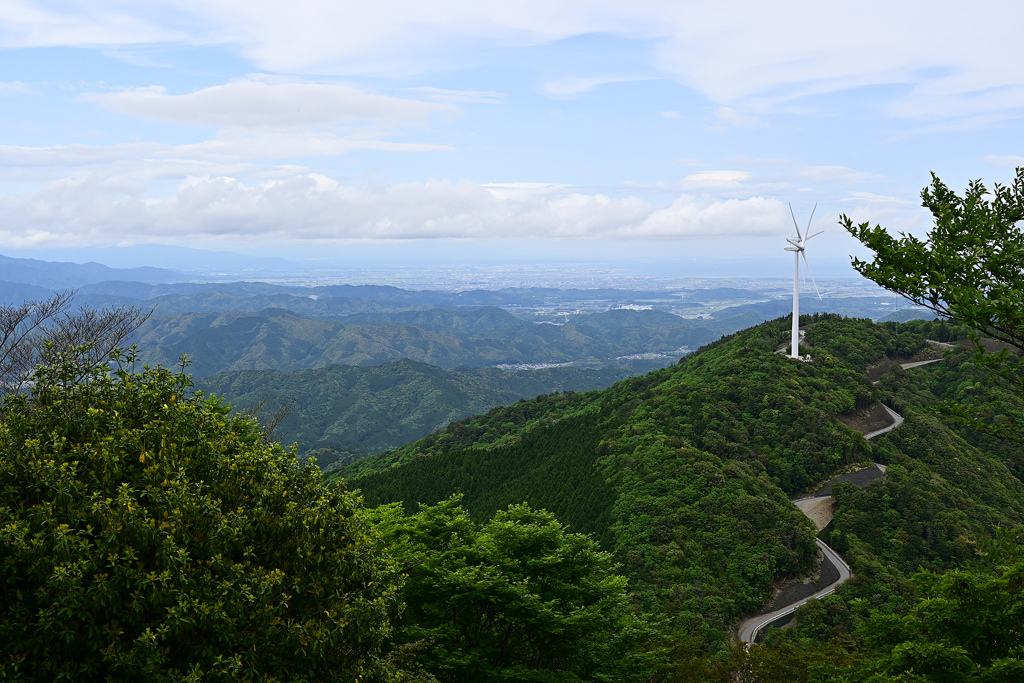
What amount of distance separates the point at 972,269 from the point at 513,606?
16.8 metres

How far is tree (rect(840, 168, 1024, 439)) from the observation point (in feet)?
48.6

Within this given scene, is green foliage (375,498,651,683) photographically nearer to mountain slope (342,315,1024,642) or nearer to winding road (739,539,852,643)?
mountain slope (342,315,1024,642)

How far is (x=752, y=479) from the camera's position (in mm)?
64188

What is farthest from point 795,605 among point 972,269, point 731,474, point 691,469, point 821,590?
point 972,269

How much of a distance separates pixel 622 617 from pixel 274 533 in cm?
1699

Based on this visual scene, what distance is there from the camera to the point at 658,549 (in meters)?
53.9

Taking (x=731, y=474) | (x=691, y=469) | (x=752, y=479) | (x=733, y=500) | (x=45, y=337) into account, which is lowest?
(x=733, y=500)

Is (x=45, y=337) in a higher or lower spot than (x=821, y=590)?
higher

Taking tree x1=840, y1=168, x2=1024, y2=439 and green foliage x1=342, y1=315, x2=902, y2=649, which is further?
green foliage x1=342, y1=315, x2=902, y2=649

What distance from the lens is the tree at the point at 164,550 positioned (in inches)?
428

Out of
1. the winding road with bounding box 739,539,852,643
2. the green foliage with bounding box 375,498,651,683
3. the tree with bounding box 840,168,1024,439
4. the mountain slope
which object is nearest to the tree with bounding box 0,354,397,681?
the green foliage with bounding box 375,498,651,683

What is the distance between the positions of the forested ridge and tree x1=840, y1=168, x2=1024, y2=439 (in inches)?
532

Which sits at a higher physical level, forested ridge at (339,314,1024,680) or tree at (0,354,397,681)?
tree at (0,354,397,681)

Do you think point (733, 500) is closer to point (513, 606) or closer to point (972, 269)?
point (513, 606)
